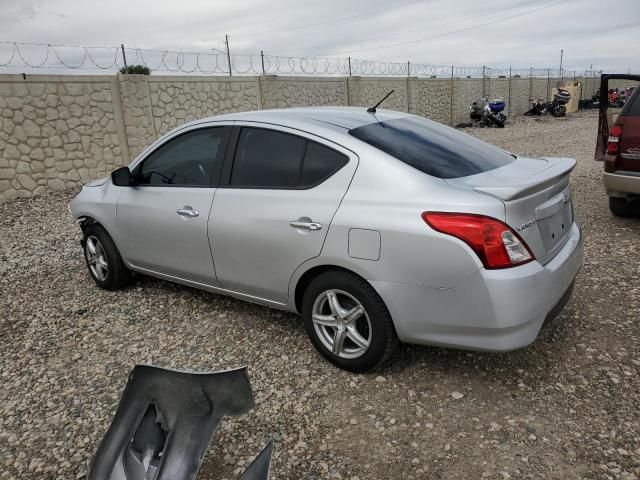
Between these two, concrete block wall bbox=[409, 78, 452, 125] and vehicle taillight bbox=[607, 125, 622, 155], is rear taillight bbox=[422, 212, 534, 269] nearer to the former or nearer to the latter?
vehicle taillight bbox=[607, 125, 622, 155]

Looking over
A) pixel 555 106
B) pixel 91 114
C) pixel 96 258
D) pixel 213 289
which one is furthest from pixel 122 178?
pixel 555 106

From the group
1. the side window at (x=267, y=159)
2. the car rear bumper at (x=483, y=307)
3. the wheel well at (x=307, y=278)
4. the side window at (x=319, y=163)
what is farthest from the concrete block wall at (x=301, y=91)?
the car rear bumper at (x=483, y=307)

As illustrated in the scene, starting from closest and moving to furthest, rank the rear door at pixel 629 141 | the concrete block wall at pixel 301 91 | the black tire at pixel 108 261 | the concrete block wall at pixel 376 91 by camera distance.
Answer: the black tire at pixel 108 261
the rear door at pixel 629 141
the concrete block wall at pixel 301 91
the concrete block wall at pixel 376 91

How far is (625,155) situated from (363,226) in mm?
4180

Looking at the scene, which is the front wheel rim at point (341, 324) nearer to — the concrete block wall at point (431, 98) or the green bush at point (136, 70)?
the green bush at point (136, 70)

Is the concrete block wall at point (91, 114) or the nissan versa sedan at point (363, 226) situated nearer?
the nissan versa sedan at point (363, 226)

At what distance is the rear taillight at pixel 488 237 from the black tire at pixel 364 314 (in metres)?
0.58

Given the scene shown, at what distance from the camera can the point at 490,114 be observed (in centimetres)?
2272

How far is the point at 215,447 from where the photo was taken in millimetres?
2695

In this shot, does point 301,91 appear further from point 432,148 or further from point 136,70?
point 432,148

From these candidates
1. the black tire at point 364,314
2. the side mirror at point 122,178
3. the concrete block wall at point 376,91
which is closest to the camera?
the black tire at point 364,314

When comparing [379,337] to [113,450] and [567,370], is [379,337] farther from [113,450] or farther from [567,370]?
[113,450]

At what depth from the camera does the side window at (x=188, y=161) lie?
3.73 meters

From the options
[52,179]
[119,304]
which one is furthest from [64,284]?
[52,179]
